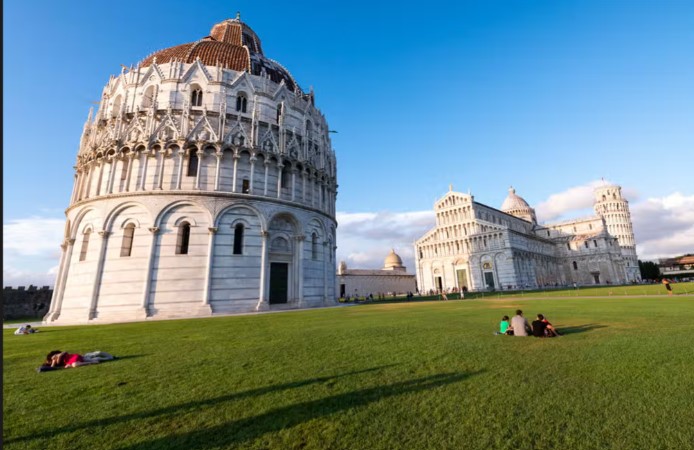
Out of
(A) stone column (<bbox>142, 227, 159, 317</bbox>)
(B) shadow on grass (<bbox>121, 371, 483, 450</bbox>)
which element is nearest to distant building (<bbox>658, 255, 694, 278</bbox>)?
(B) shadow on grass (<bbox>121, 371, 483, 450</bbox>)

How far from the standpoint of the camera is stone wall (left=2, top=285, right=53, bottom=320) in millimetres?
37281

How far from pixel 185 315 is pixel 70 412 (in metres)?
18.4

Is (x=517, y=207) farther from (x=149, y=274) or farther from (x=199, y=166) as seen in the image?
(x=149, y=274)

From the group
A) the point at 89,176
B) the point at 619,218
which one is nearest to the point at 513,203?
the point at 619,218

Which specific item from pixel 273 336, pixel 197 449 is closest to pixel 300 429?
pixel 197 449

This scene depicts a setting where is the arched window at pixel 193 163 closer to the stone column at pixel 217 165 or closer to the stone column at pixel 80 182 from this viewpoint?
the stone column at pixel 217 165

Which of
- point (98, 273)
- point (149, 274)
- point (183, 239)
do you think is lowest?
point (149, 274)

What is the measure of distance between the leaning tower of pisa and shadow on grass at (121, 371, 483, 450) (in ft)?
372

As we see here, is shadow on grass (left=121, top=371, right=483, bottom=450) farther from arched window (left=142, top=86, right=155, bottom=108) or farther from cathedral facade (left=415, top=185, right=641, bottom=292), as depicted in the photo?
cathedral facade (left=415, top=185, right=641, bottom=292)

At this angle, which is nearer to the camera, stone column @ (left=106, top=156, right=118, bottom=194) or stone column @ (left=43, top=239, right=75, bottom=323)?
stone column @ (left=43, top=239, right=75, bottom=323)

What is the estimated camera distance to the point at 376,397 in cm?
535

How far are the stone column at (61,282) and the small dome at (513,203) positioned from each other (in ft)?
329

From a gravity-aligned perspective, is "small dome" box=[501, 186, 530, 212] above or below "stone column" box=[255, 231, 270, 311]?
above

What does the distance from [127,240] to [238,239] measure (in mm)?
7741
